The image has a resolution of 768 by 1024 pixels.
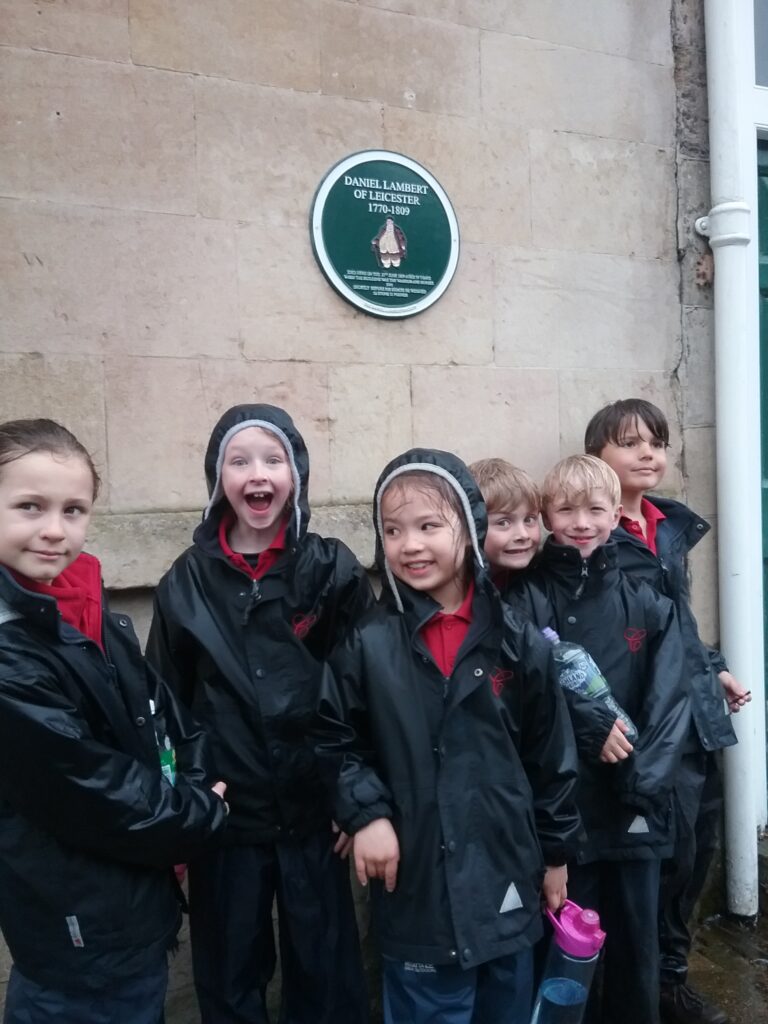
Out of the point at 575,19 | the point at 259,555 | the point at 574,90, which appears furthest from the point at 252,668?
the point at 575,19

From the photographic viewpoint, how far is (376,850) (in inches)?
81.8

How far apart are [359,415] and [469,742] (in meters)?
1.28

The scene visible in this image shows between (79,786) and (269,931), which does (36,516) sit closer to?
(79,786)

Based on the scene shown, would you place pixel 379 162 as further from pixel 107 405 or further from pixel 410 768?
pixel 410 768

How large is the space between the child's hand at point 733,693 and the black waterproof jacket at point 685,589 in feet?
0.29

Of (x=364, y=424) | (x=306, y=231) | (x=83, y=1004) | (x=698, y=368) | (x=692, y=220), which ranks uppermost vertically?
(x=692, y=220)

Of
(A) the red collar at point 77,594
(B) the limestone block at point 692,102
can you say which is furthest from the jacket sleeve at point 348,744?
(B) the limestone block at point 692,102

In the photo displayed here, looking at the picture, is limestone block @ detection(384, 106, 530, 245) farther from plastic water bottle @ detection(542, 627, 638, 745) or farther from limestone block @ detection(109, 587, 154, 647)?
limestone block @ detection(109, 587, 154, 647)

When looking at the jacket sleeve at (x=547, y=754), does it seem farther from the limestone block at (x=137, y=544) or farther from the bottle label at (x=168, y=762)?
the limestone block at (x=137, y=544)

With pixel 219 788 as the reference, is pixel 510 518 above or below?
above

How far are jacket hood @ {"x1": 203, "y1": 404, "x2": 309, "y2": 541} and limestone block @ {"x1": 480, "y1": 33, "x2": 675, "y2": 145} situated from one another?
62.1 inches

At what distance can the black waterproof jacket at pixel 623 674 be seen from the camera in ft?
8.37

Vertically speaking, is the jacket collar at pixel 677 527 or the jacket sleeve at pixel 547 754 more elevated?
the jacket collar at pixel 677 527

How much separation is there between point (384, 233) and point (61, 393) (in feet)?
3.94
